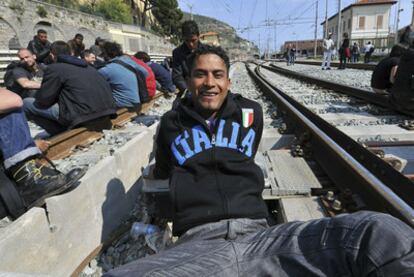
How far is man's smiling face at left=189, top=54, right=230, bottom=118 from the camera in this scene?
236 centimetres

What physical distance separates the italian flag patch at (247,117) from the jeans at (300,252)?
2.41 ft

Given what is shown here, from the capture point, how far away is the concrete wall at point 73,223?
208 centimetres

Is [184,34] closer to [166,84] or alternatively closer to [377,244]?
[377,244]

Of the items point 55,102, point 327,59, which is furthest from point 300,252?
point 327,59

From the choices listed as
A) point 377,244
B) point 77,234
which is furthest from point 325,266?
point 77,234

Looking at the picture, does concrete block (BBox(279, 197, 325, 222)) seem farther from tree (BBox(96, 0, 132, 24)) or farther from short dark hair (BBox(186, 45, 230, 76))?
tree (BBox(96, 0, 132, 24))

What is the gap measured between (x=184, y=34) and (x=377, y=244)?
390cm

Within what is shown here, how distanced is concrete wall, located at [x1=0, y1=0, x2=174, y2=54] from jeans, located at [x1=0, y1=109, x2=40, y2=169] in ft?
68.3

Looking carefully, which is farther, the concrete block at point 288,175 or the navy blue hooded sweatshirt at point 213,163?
the concrete block at point 288,175

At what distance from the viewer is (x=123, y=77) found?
6.84 meters

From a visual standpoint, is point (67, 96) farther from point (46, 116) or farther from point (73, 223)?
point (73, 223)

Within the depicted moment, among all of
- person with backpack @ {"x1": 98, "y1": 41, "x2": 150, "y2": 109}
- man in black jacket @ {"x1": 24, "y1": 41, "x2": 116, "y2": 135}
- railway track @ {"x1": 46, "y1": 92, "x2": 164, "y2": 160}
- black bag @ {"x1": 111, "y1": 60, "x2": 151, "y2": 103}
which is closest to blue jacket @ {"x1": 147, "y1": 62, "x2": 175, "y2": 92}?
black bag @ {"x1": 111, "y1": 60, "x2": 151, "y2": 103}

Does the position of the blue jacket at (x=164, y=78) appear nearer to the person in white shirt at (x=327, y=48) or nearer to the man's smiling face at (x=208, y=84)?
the man's smiling face at (x=208, y=84)

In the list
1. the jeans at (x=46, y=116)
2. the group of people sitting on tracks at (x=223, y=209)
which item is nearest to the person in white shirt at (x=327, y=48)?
the jeans at (x=46, y=116)
